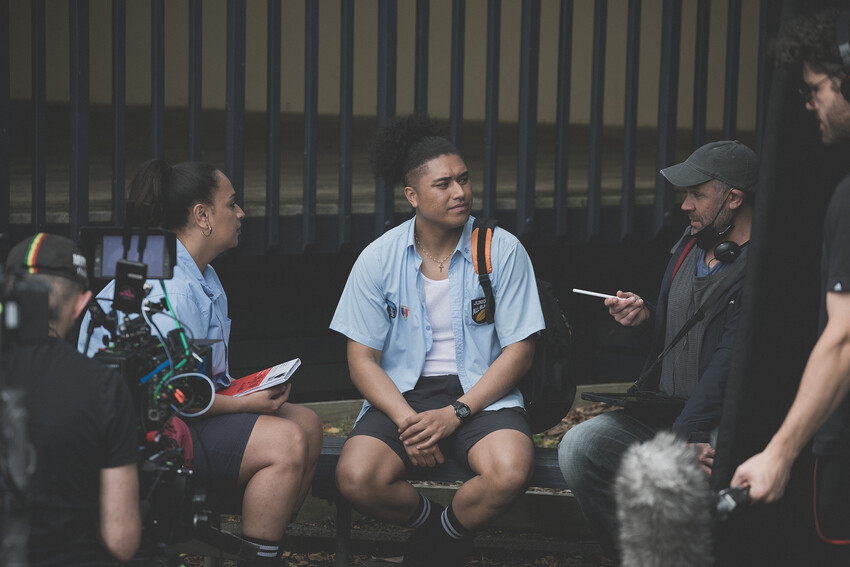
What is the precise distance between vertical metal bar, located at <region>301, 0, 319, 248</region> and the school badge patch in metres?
2.10

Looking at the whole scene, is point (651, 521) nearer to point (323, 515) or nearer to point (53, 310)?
point (53, 310)

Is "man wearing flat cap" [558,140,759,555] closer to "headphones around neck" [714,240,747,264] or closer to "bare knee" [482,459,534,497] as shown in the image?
"headphones around neck" [714,240,747,264]

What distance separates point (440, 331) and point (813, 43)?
2.06 metres

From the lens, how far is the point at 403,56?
12.1 meters

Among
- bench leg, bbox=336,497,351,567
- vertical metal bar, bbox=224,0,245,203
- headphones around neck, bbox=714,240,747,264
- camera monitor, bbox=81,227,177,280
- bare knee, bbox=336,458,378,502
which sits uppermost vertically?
vertical metal bar, bbox=224,0,245,203

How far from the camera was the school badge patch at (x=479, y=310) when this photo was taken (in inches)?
172

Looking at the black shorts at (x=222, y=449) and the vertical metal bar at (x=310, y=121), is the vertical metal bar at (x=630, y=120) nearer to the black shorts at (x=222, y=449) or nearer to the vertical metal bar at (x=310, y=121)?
the vertical metal bar at (x=310, y=121)

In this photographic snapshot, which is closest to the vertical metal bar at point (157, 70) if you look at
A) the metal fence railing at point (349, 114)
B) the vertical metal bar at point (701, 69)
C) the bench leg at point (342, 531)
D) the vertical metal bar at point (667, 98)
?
the metal fence railing at point (349, 114)

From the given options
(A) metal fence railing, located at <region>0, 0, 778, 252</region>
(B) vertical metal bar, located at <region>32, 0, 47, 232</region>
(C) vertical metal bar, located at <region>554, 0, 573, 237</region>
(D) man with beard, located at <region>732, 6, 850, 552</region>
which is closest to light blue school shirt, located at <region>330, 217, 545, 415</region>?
(D) man with beard, located at <region>732, 6, 850, 552</region>

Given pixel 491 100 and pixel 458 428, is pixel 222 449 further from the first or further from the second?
pixel 491 100

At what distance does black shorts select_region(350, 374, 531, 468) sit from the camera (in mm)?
4188

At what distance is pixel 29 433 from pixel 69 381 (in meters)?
0.16

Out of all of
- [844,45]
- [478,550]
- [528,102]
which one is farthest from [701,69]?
[844,45]

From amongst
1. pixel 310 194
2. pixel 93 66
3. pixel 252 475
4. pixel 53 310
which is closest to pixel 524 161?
pixel 310 194
